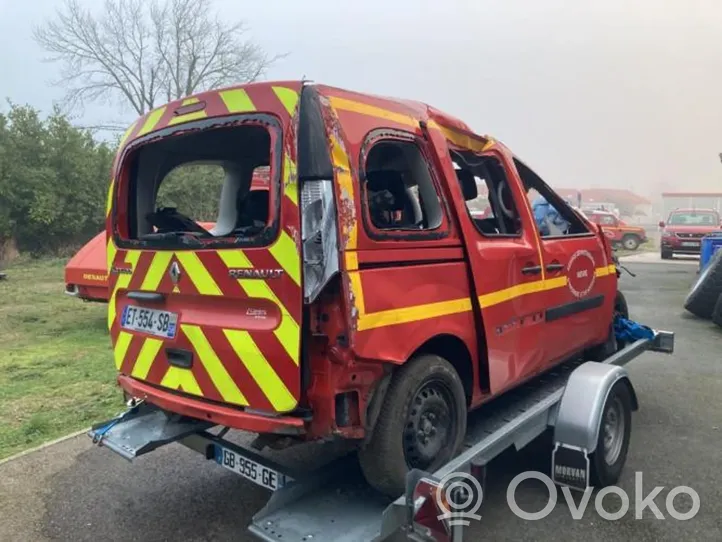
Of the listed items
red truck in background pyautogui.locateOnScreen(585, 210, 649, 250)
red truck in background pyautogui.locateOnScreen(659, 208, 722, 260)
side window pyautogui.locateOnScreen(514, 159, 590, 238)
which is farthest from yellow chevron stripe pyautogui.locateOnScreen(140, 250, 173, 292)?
red truck in background pyautogui.locateOnScreen(585, 210, 649, 250)

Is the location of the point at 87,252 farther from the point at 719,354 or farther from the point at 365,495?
the point at 719,354

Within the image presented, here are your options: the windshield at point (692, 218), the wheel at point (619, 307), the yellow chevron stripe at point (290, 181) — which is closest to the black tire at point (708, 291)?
the wheel at point (619, 307)

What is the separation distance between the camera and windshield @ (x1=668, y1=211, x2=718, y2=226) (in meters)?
21.4

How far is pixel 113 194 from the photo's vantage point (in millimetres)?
3582

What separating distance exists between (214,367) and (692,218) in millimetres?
22719

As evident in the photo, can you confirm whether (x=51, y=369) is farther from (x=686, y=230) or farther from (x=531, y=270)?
(x=686, y=230)

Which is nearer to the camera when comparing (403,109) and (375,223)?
(375,223)

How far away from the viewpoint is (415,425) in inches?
119

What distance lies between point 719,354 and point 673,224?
16.3 meters

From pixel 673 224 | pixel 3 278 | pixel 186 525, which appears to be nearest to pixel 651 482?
pixel 186 525

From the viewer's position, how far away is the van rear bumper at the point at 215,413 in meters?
2.68

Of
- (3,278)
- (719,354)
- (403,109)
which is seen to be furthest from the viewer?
(3,278)

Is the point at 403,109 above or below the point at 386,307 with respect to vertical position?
above

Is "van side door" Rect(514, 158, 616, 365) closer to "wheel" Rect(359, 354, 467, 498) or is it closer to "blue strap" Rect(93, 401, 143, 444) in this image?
"wheel" Rect(359, 354, 467, 498)
